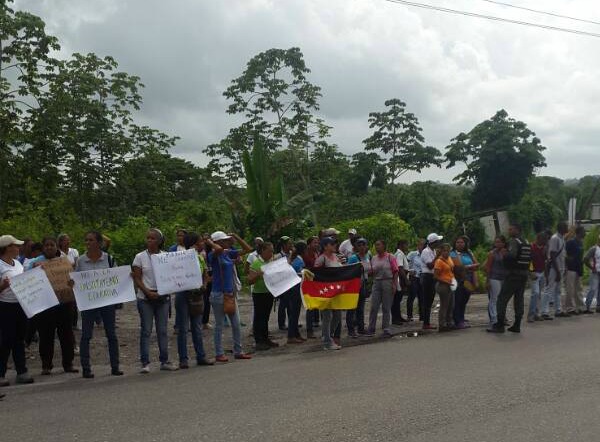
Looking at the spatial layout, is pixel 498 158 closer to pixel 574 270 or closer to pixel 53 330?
pixel 574 270

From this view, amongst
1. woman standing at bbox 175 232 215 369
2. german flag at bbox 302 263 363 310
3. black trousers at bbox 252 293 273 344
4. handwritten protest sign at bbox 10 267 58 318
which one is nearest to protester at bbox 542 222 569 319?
german flag at bbox 302 263 363 310

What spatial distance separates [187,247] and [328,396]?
402 centimetres

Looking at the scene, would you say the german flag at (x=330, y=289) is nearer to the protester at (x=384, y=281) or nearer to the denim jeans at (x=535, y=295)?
the protester at (x=384, y=281)

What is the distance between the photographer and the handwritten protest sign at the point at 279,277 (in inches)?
435

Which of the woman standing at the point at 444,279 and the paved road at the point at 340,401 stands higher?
the woman standing at the point at 444,279

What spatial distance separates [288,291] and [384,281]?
169cm

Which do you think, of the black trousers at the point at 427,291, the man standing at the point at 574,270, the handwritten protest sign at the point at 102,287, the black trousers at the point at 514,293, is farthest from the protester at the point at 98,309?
the man standing at the point at 574,270

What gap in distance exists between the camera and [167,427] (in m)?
6.41

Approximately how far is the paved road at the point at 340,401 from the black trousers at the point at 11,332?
1.98 feet

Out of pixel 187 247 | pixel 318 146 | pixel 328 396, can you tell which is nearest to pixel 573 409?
pixel 328 396

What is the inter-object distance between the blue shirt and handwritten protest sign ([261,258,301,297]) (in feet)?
2.67

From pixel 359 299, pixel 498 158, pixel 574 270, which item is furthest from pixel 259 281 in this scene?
pixel 498 158

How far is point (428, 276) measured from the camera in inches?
527

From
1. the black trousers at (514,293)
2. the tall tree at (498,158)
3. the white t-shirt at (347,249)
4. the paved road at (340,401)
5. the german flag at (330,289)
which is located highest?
the tall tree at (498,158)
